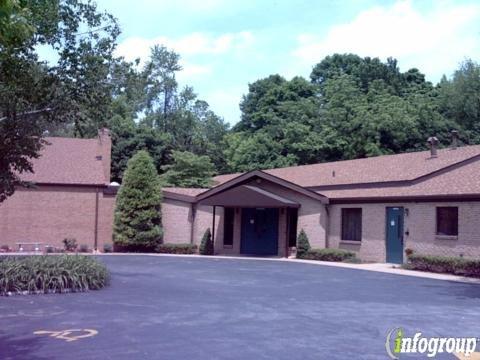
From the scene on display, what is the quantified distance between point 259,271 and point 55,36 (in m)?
11.3

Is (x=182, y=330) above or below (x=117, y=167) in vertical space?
below

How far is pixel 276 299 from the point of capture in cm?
1389

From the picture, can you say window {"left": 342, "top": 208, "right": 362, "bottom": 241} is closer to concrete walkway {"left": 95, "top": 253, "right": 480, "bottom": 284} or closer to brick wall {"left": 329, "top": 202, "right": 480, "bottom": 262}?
brick wall {"left": 329, "top": 202, "right": 480, "bottom": 262}

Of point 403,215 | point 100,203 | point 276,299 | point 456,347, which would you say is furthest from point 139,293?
point 100,203

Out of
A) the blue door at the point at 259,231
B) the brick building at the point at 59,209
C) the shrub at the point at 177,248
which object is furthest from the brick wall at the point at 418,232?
the brick building at the point at 59,209

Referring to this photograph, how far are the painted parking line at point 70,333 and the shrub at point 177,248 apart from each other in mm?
21011

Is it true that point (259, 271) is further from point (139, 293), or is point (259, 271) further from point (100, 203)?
point (100, 203)

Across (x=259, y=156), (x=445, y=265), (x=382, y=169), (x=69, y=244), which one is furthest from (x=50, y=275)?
(x=259, y=156)

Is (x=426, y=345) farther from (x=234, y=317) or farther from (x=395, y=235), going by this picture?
(x=395, y=235)

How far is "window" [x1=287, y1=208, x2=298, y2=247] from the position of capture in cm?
3026

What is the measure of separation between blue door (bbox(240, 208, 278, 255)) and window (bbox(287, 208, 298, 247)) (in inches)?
29.3

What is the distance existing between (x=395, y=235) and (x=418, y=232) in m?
1.32

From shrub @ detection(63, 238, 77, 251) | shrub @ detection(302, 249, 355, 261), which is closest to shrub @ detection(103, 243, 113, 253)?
shrub @ detection(63, 238, 77, 251)

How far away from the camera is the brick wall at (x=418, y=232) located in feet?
73.3
